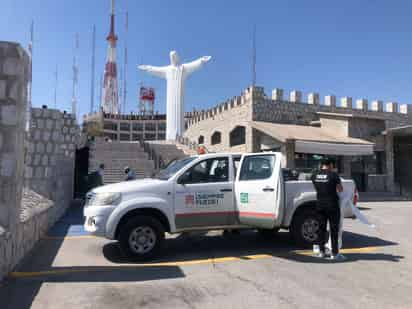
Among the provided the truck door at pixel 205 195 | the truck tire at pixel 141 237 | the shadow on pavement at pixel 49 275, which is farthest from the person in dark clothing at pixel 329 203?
the truck tire at pixel 141 237

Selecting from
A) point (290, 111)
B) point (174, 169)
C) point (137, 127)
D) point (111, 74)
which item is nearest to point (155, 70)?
point (290, 111)

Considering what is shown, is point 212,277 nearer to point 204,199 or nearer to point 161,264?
point 161,264

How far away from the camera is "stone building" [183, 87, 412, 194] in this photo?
60.2ft

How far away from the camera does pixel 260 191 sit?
6434 millimetres

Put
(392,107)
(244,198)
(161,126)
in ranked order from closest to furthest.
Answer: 1. (244,198)
2. (392,107)
3. (161,126)

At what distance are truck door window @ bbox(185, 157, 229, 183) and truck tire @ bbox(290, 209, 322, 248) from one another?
5.72ft

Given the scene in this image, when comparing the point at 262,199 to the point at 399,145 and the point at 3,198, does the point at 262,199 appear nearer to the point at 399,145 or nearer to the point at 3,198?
the point at 3,198

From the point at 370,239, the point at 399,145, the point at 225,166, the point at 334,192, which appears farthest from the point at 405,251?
the point at 399,145

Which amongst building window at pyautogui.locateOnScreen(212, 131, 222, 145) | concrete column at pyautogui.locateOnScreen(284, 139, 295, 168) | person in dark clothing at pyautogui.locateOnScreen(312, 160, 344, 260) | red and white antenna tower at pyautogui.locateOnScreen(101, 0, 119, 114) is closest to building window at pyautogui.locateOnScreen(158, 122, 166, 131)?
red and white antenna tower at pyautogui.locateOnScreen(101, 0, 119, 114)

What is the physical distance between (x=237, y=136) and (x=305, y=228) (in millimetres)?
15634

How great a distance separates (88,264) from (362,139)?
1953 centimetres

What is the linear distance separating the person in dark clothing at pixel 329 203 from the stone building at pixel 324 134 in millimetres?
11308

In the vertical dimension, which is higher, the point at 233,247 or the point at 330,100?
the point at 330,100

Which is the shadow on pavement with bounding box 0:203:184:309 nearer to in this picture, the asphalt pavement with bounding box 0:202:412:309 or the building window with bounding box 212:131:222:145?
the asphalt pavement with bounding box 0:202:412:309
